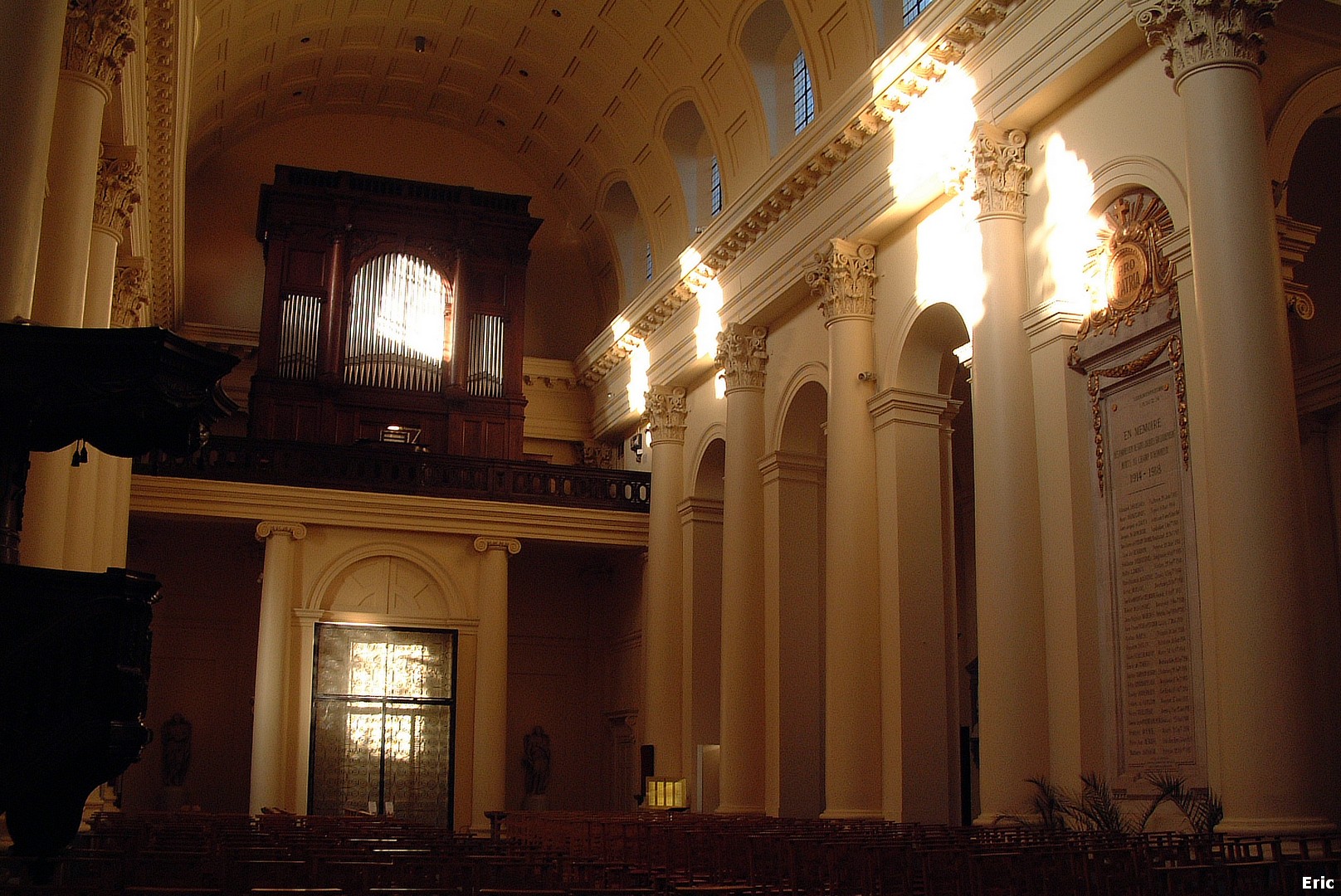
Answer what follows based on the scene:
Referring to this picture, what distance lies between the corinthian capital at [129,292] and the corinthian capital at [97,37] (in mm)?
7238

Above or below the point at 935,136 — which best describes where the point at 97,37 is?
below

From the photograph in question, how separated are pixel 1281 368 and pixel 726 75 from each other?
12.5 meters

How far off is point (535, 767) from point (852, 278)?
13.0 metres

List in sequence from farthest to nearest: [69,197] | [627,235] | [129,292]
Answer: [627,235] < [129,292] < [69,197]

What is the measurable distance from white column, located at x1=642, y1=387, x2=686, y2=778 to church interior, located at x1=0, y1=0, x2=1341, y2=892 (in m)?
0.08

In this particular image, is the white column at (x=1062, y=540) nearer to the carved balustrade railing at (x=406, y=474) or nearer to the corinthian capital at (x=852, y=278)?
the corinthian capital at (x=852, y=278)

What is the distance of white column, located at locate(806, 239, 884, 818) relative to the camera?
16109 millimetres

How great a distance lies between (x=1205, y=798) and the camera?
10992mm

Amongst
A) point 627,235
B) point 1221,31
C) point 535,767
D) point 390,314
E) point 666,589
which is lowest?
point 535,767

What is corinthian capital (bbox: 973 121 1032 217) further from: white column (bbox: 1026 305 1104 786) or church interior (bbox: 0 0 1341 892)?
white column (bbox: 1026 305 1104 786)

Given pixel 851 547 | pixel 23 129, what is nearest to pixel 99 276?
pixel 23 129

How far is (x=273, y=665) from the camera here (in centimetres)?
2152

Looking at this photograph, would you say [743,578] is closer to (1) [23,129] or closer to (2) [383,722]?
(2) [383,722]

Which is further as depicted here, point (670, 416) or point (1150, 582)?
point (670, 416)
